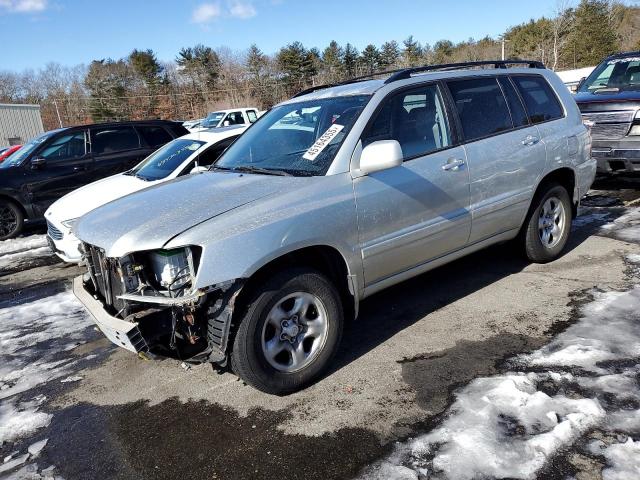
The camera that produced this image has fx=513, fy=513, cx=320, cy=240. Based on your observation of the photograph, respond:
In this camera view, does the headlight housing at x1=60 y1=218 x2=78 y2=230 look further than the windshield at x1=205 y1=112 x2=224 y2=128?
No

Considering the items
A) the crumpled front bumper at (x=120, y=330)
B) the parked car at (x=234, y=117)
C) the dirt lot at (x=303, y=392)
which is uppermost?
the parked car at (x=234, y=117)

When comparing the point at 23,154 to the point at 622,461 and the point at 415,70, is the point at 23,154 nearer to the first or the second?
the point at 415,70

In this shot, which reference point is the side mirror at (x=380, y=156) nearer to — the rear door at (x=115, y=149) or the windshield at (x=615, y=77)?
the windshield at (x=615, y=77)

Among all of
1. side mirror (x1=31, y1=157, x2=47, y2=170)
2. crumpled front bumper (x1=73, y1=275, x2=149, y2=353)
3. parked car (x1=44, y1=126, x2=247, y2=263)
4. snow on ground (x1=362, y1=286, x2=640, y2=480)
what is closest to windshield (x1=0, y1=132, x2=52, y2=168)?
side mirror (x1=31, y1=157, x2=47, y2=170)

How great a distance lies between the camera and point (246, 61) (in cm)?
5456

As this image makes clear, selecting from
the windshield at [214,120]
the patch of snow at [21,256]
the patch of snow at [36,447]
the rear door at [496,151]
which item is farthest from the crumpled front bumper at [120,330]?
the windshield at [214,120]

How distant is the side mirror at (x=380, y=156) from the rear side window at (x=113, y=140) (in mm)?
7137

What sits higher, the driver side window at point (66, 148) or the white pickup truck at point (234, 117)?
the white pickup truck at point (234, 117)

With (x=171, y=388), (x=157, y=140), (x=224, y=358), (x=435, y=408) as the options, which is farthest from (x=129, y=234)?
(x=157, y=140)

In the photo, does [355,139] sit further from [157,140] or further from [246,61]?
[246,61]

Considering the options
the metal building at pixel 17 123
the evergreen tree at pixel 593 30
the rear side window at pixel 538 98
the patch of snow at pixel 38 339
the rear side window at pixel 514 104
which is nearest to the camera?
the patch of snow at pixel 38 339

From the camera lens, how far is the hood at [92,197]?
20.6ft

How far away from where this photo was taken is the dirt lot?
2760 millimetres

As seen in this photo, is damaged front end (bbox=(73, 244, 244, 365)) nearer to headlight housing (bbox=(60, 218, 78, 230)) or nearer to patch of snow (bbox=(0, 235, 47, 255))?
headlight housing (bbox=(60, 218, 78, 230))
